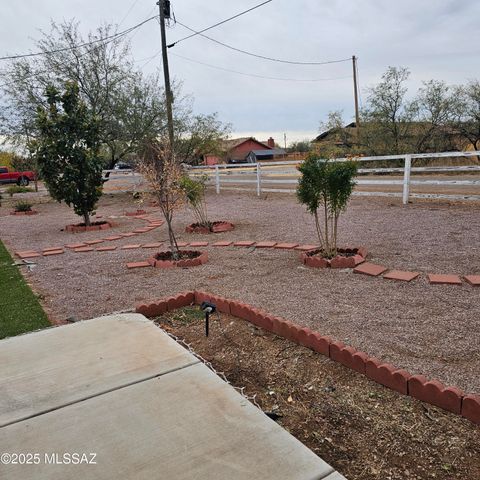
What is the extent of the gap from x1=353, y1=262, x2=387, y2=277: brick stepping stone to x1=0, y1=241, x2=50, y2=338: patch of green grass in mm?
3181

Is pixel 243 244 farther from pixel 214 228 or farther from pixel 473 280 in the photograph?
pixel 473 280

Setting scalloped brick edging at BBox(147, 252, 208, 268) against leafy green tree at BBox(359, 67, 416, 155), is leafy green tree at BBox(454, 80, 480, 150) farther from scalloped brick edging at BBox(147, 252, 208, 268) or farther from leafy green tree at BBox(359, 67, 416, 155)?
scalloped brick edging at BBox(147, 252, 208, 268)

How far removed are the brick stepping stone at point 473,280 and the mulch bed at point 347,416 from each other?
6.87ft

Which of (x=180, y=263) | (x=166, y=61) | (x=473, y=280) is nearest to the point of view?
(x=473, y=280)

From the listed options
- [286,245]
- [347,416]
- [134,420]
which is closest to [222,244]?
[286,245]

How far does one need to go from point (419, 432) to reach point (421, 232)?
16.3ft

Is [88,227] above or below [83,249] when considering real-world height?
above

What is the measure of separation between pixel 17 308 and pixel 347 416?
3300 mm

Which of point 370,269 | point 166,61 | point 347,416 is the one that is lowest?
point 347,416

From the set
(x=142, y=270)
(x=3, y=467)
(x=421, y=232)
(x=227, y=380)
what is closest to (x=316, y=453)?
(x=227, y=380)

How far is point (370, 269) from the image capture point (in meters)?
4.56

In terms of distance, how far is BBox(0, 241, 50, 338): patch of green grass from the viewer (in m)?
3.48

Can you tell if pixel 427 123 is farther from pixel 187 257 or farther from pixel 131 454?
pixel 131 454

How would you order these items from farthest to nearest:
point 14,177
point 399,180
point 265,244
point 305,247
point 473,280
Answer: point 14,177, point 399,180, point 265,244, point 305,247, point 473,280
